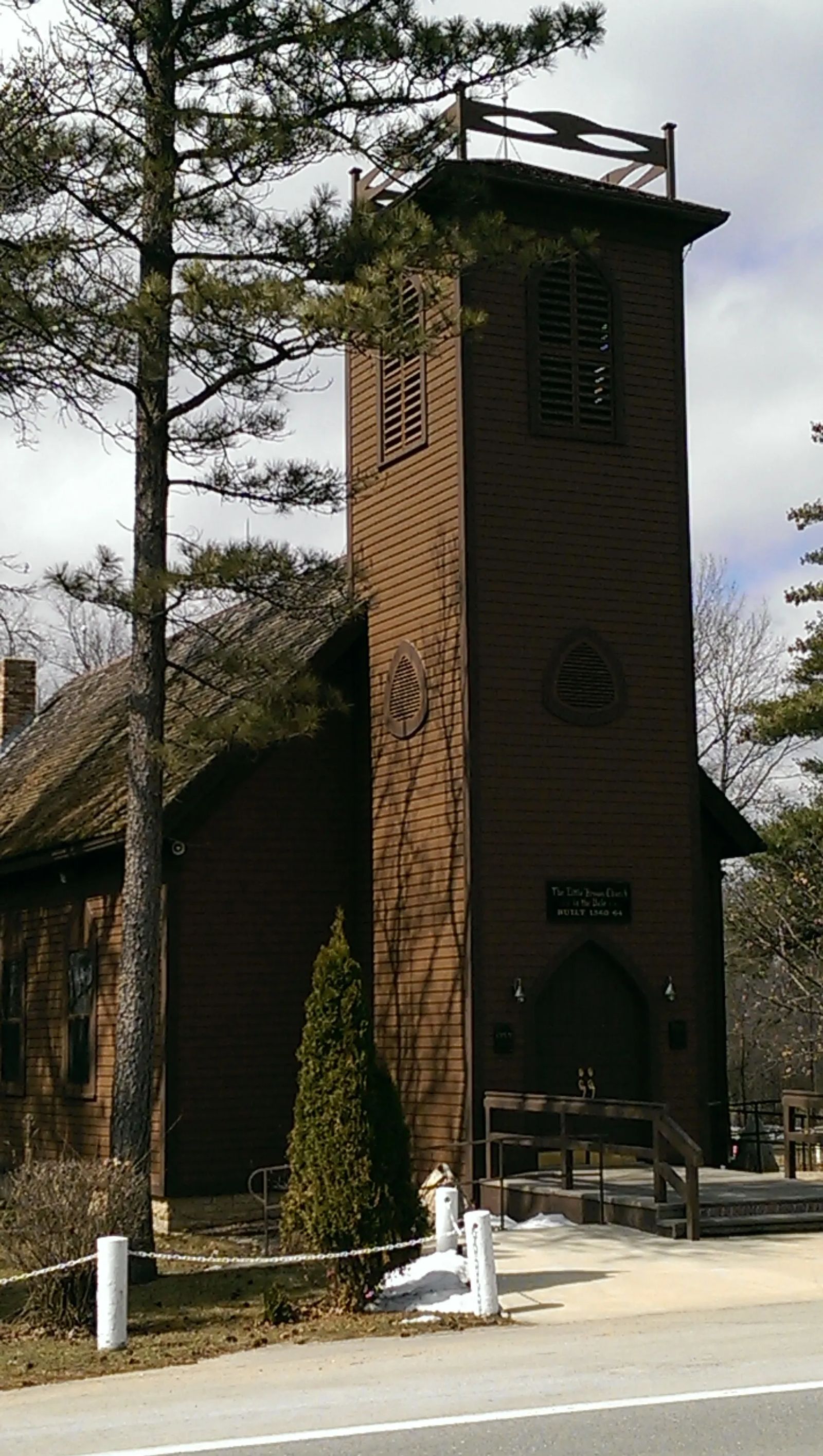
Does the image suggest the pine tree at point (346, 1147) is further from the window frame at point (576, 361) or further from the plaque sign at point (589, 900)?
the window frame at point (576, 361)

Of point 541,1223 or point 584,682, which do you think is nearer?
point 541,1223

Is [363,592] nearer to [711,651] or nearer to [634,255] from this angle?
[634,255]

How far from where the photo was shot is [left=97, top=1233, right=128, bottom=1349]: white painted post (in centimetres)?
1160

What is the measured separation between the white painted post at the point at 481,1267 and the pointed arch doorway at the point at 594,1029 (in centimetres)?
613

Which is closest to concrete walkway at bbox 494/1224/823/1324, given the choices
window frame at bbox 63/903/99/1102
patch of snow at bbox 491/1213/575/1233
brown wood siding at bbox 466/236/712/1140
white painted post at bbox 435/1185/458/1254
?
patch of snow at bbox 491/1213/575/1233

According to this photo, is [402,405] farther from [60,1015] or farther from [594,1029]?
[60,1015]

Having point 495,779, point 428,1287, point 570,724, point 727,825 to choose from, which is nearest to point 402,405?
point 570,724

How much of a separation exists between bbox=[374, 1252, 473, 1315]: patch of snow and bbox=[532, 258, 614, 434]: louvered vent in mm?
9342

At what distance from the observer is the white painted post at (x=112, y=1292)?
1160 cm

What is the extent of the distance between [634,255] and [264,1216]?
36.2 feet

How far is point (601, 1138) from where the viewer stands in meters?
16.3

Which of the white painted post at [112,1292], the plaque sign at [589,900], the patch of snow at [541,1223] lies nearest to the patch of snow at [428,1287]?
the white painted post at [112,1292]

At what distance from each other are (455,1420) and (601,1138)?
301 inches

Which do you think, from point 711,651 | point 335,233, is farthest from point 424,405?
point 711,651
